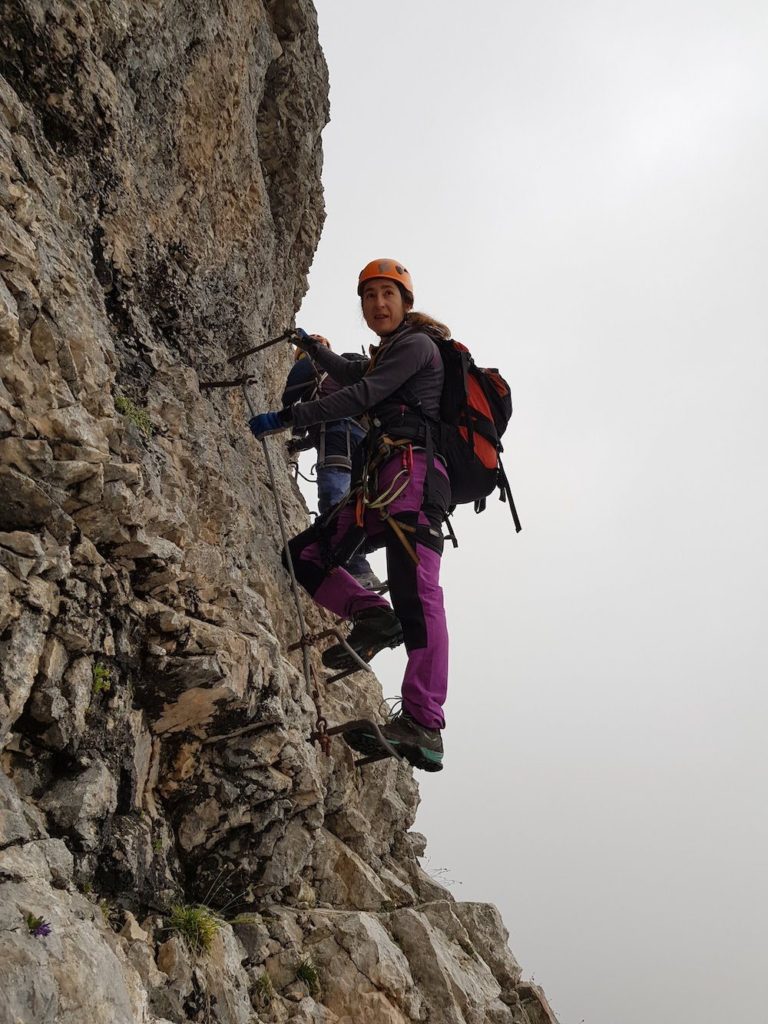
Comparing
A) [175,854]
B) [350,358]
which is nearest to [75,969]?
[175,854]

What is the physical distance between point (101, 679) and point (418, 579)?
2.33 metres

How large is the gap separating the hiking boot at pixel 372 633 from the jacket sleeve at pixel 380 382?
1631 mm

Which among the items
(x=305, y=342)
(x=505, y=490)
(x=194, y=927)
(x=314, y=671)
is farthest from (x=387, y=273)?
(x=194, y=927)

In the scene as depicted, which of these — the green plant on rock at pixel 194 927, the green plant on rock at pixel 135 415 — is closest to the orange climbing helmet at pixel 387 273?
the green plant on rock at pixel 135 415

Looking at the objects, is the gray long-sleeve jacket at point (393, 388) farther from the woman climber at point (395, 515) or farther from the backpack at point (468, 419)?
the backpack at point (468, 419)

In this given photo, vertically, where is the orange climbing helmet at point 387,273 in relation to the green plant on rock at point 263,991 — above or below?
above

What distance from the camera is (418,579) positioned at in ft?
18.4

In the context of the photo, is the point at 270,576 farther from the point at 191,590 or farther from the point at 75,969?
the point at 75,969

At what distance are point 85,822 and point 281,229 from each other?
832cm

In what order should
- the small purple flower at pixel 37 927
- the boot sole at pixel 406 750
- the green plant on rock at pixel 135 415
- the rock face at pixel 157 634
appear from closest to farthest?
the small purple flower at pixel 37 927 < the rock face at pixel 157 634 < the boot sole at pixel 406 750 < the green plant on rock at pixel 135 415

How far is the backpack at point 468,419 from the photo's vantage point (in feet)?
20.2

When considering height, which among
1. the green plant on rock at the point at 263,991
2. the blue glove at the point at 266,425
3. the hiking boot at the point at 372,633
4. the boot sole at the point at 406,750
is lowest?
the green plant on rock at the point at 263,991

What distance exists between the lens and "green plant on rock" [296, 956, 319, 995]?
4755 millimetres

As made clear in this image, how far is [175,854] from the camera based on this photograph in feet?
15.1
